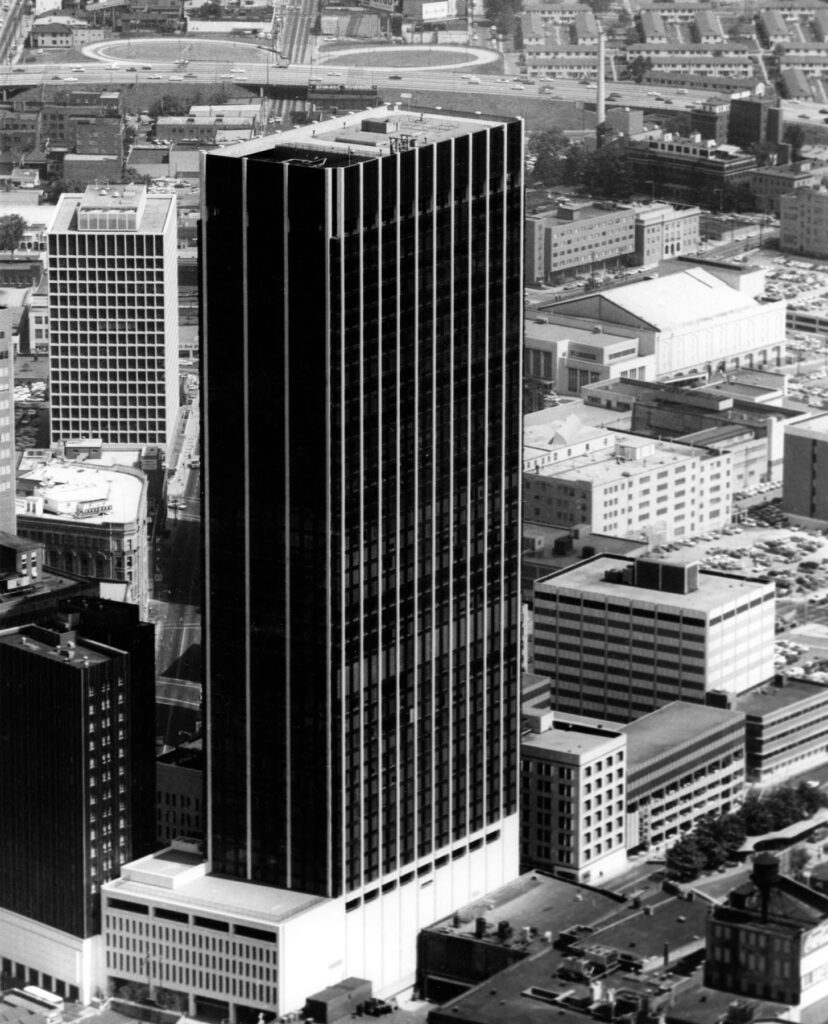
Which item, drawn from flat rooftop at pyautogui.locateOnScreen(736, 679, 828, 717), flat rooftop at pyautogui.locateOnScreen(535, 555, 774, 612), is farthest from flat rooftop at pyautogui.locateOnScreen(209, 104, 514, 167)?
flat rooftop at pyautogui.locateOnScreen(736, 679, 828, 717)

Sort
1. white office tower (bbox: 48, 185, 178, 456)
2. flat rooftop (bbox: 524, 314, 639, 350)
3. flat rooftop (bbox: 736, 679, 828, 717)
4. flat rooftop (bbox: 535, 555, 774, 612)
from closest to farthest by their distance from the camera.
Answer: flat rooftop (bbox: 736, 679, 828, 717) < flat rooftop (bbox: 535, 555, 774, 612) < white office tower (bbox: 48, 185, 178, 456) < flat rooftop (bbox: 524, 314, 639, 350)

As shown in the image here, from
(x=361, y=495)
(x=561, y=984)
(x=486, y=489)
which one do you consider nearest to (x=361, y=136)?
(x=361, y=495)

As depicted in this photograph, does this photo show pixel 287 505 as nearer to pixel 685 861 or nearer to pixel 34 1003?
pixel 34 1003

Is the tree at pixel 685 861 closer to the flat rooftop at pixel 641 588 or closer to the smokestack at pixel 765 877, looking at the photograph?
the smokestack at pixel 765 877

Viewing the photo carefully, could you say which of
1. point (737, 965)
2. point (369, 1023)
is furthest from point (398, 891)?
point (737, 965)

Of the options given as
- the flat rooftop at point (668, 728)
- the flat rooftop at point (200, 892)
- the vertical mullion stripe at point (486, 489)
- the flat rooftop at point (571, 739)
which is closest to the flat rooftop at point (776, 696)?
the flat rooftop at point (668, 728)

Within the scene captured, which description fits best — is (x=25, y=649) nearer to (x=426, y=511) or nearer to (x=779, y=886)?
(x=426, y=511)

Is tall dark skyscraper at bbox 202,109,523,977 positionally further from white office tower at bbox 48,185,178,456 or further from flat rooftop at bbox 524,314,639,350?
flat rooftop at bbox 524,314,639,350

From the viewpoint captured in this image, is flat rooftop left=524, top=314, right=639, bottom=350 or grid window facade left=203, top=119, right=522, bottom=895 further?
flat rooftop left=524, top=314, right=639, bottom=350
